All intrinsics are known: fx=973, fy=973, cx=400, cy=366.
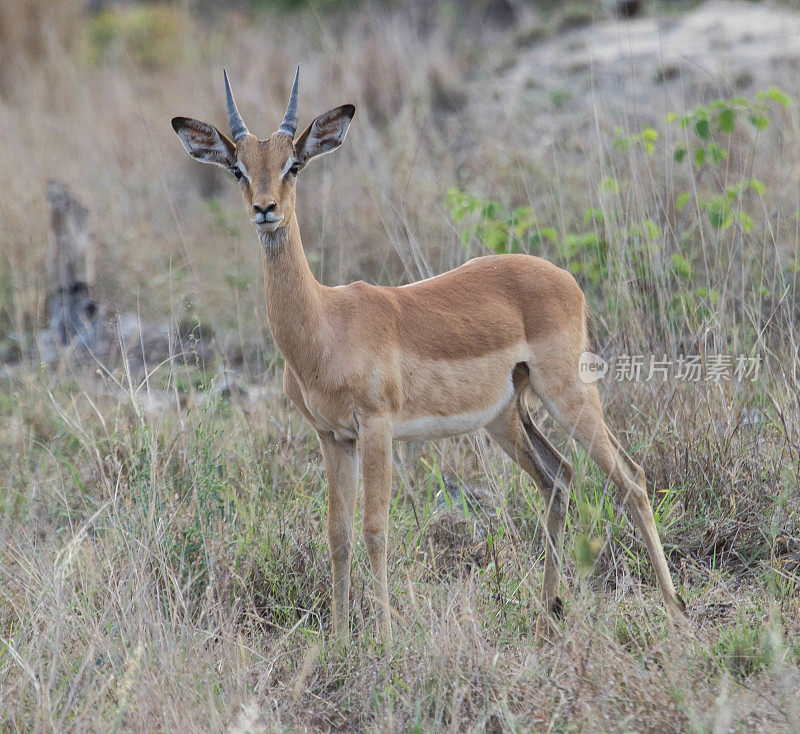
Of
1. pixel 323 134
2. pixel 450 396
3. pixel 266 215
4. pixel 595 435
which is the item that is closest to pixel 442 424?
pixel 450 396

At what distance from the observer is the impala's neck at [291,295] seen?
3.68 m

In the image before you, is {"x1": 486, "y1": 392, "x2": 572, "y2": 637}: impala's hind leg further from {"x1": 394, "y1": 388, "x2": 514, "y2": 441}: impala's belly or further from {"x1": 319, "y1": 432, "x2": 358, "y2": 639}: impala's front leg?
{"x1": 319, "y1": 432, "x2": 358, "y2": 639}: impala's front leg

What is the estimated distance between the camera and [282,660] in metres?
3.71

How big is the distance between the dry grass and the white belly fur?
46 centimetres

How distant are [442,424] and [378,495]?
424mm

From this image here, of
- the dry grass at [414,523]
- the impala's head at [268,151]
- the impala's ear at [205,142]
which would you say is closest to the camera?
the dry grass at [414,523]

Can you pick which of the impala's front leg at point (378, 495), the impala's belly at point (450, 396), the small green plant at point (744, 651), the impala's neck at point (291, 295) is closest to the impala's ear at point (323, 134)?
the impala's neck at point (291, 295)

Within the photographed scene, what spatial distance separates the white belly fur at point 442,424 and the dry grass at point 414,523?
0.46 m

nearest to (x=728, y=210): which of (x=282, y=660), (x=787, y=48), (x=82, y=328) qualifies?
(x=282, y=660)

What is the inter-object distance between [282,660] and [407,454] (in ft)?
5.99

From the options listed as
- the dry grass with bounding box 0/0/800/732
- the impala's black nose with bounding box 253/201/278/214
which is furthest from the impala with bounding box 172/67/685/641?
the dry grass with bounding box 0/0/800/732

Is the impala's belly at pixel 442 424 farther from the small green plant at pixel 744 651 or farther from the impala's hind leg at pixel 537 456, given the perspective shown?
the small green plant at pixel 744 651

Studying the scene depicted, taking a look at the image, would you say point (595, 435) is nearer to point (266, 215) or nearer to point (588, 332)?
point (588, 332)

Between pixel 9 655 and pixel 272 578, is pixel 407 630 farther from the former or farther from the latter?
pixel 9 655
